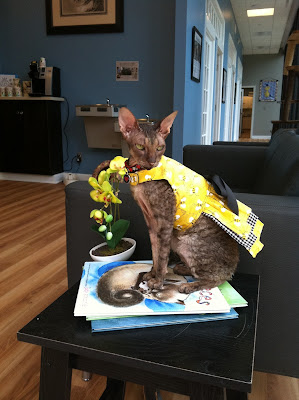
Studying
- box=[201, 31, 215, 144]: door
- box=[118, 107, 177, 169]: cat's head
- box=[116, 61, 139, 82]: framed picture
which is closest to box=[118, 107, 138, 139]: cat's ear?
box=[118, 107, 177, 169]: cat's head

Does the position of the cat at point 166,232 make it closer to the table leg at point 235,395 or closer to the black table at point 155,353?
the black table at point 155,353

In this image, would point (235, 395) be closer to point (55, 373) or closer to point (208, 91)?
point (55, 373)

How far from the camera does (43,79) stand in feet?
Result: 14.0

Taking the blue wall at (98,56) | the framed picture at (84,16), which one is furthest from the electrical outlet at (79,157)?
the framed picture at (84,16)

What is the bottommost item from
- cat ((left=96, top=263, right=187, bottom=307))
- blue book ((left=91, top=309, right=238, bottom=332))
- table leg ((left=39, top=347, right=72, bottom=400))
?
table leg ((left=39, top=347, right=72, bottom=400))

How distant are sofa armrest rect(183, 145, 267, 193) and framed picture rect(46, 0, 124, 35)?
2407 millimetres

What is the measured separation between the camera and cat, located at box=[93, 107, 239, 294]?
29.6 inches

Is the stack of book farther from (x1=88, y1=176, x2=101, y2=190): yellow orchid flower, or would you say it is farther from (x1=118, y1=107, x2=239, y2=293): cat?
(x1=88, y1=176, x2=101, y2=190): yellow orchid flower

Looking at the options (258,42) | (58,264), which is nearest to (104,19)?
(58,264)

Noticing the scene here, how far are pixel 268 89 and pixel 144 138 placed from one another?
12980 mm

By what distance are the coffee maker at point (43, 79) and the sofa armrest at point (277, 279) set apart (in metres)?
3.81

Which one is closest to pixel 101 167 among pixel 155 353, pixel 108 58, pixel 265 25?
pixel 155 353

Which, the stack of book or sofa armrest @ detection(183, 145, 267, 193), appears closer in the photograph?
the stack of book

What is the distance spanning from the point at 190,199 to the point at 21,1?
4.67 m
